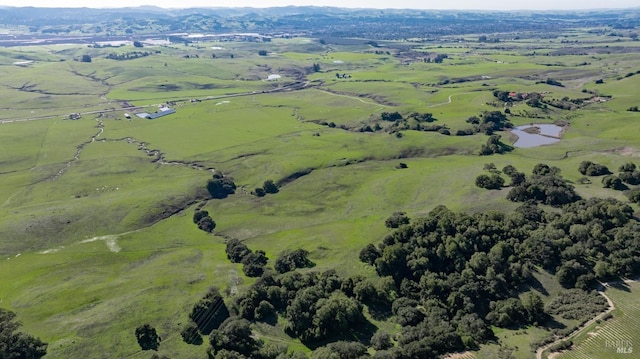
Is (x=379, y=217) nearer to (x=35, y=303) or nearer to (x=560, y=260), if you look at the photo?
(x=560, y=260)

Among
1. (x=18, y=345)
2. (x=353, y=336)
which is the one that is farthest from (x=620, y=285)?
(x=18, y=345)

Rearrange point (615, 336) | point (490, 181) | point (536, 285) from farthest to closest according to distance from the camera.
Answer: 1. point (490, 181)
2. point (536, 285)
3. point (615, 336)

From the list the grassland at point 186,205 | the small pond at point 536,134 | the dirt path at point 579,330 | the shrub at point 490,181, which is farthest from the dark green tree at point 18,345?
the small pond at point 536,134

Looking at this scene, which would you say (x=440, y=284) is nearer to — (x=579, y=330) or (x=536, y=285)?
(x=536, y=285)

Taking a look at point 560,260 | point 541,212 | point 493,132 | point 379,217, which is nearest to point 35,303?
point 379,217

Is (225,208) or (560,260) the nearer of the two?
(560,260)

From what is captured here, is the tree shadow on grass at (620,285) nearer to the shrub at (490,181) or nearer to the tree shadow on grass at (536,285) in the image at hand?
the tree shadow on grass at (536,285)

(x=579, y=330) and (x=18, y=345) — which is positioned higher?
(x=579, y=330)

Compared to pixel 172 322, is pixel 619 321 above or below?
above

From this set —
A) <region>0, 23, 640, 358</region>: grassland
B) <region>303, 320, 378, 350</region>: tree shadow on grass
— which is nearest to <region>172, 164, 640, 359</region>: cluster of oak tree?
<region>303, 320, 378, 350</region>: tree shadow on grass
